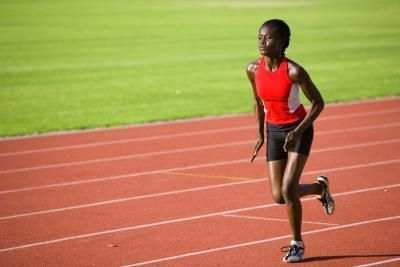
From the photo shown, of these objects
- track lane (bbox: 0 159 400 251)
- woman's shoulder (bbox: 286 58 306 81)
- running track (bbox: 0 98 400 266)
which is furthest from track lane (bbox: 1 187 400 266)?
woman's shoulder (bbox: 286 58 306 81)

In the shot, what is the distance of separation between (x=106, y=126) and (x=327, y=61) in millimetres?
12415

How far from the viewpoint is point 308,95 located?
795 cm

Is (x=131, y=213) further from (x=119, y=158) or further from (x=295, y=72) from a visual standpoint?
(x=119, y=158)

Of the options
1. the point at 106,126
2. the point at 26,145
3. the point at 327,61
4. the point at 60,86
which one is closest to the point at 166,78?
the point at 60,86

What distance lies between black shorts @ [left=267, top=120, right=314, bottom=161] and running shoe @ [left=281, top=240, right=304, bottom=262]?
766 millimetres

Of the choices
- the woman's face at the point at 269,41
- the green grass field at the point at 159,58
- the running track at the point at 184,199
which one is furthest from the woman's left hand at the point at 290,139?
the green grass field at the point at 159,58

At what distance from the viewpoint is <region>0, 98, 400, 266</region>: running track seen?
845cm

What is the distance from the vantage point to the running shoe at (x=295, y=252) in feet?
25.9

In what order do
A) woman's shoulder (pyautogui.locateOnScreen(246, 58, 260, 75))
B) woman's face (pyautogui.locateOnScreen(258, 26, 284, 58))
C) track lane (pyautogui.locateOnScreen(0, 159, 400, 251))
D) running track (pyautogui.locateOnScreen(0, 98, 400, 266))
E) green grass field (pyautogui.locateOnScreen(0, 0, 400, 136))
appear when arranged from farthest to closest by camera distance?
1. green grass field (pyautogui.locateOnScreen(0, 0, 400, 136))
2. track lane (pyautogui.locateOnScreen(0, 159, 400, 251))
3. running track (pyautogui.locateOnScreen(0, 98, 400, 266))
4. woman's shoulder (pyautogui.locateOnScreen(246, 58, 260, 75))
5. woman's face (pyautogui.locateOnScreen(258, 26, 284, 58))

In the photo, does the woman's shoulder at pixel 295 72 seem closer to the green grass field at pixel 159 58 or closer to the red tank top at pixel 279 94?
the red tank top at pixel 279 94

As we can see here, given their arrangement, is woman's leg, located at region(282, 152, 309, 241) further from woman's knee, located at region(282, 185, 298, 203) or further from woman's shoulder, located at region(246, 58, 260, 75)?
woman's shoulder, located at region(246, 58, 260, 75)

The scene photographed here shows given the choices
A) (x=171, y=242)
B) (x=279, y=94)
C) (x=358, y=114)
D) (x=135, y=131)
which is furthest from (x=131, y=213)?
(x=358, y=114)

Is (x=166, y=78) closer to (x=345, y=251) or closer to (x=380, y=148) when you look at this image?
(x=380, y=148)

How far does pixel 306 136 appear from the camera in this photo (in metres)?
8.03
